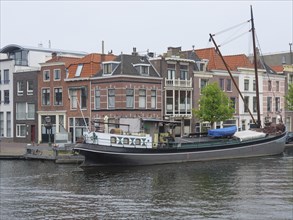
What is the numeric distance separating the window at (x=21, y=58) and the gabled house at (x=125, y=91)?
561 inches

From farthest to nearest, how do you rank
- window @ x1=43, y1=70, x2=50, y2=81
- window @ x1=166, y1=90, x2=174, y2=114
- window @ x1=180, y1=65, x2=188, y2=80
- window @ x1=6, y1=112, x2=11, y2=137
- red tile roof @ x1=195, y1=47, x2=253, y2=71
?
window @ x1=6, y1=112, x2=11, y2=137
red tile roof @ x1=195, y1=47, x2=253, y2=71
window @ x1=43, y1=70, x2=50, y2=81
window @ x1=180, y1=65, x2=188, y2=80
window @ x1=166, y1=90, x2=174, y2=114

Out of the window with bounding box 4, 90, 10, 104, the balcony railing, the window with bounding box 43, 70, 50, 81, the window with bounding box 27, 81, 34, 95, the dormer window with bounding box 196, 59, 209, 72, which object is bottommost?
the balcony railing

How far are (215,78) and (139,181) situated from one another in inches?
1327

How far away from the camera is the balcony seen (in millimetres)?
61444

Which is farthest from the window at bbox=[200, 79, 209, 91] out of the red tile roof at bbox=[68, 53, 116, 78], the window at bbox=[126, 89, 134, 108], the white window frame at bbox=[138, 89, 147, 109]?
the red tile roof at bbox=[68, 53, 116, 78]

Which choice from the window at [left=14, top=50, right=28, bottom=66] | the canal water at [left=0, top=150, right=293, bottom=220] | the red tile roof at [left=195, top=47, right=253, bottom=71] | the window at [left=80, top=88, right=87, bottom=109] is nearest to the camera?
the canal water at [left=0, top=150, right=293, bottom=220]

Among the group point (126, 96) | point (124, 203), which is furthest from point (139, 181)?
point (126, 96)

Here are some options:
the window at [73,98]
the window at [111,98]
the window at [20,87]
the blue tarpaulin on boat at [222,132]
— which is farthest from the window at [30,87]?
the blue tarpaulin on boat at [222,132]

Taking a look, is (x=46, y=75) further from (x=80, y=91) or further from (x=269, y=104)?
(x=269, y=104)

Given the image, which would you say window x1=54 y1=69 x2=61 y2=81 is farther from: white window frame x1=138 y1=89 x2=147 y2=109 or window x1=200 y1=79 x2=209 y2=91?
window x1=200 y1=79 x2=209 y2=91

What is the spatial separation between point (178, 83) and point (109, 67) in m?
8.72

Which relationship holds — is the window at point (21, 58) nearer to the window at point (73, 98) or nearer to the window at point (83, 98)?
the window at point (73, 98)

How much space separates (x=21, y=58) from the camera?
70.4m

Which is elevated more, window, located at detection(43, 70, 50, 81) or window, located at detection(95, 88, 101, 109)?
window, located at detection(43, 70, 50, 81)
